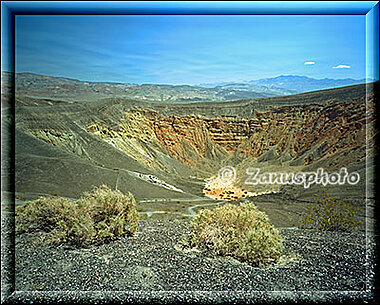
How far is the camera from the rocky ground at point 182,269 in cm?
297

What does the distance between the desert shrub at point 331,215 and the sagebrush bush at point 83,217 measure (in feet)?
8.89

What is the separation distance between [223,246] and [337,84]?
106 inches

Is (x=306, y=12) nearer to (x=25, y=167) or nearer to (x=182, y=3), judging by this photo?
(x=182, y=3)

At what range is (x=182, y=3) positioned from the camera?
116 inches

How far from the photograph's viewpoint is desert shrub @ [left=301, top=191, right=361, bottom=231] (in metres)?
4.35

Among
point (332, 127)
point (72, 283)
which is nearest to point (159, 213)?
point (72, 283)

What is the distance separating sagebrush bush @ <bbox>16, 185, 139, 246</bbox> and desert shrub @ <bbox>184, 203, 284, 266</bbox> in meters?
0.86

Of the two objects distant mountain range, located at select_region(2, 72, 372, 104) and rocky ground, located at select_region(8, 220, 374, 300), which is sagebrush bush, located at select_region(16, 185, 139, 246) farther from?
distant mountain range, located at select_region(2, 72, 372, 104)

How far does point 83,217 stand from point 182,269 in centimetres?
132

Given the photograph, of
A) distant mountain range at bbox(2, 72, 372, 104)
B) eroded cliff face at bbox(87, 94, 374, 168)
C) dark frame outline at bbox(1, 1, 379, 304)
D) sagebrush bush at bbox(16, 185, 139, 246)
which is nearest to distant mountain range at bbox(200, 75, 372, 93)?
distant mountain range at bbox(2, 72, 372, 104)

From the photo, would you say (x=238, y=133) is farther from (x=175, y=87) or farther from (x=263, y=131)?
(x=175, y=87)

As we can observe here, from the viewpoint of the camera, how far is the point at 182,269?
126 inches

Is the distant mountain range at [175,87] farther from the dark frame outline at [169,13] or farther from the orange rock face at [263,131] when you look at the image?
the orange rock face at [263,131]

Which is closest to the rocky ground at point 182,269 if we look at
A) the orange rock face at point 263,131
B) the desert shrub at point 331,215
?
the desert shrub at point 331,215
